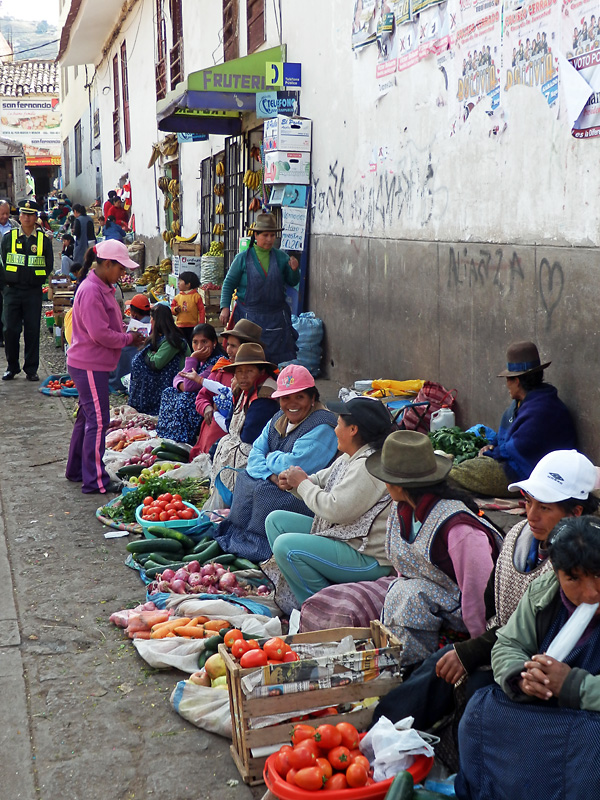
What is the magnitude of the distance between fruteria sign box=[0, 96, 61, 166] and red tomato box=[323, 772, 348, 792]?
43.4 metres

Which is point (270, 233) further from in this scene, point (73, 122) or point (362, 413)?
point (73, 122)

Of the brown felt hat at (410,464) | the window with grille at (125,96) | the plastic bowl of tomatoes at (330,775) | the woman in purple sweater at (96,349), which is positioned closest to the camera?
the plastic bowl of tomatoes at (330,775)

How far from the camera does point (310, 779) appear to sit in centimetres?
306

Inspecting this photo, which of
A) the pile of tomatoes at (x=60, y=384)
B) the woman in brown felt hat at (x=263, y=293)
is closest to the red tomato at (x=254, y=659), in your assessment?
the woman in brown felt hat at (x=263, y=293)

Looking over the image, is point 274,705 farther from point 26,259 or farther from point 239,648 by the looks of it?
point 26,259

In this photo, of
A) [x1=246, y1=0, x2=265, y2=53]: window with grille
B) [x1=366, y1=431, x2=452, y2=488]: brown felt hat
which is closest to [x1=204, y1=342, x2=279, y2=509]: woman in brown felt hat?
[x1=366, y1=431, x2=452, y2=488]: brown felt hat

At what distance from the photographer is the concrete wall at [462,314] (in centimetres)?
548

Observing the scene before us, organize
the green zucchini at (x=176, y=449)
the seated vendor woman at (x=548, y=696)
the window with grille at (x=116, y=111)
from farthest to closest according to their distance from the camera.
A: 1. the window with grille at (x=116, y=111)
2. the green zucchini at (x=176, y=449)
3. the seated vendor woman at (x=548, y=696)

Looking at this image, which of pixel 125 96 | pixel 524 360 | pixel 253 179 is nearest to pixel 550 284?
pixel 524 360

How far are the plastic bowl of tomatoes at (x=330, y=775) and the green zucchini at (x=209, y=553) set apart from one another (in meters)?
2.29

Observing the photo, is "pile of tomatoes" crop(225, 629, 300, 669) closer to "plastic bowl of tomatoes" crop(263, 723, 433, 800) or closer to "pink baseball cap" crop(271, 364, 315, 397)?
"plastic bowl of tomatoes" crop(263, 723, 433, 800)

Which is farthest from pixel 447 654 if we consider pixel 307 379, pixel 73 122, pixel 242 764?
pixel 73 122

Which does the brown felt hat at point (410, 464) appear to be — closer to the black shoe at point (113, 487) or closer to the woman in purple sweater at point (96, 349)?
the woman in purple sweater at point (96, 349)

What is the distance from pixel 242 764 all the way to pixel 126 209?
22.0 meters
